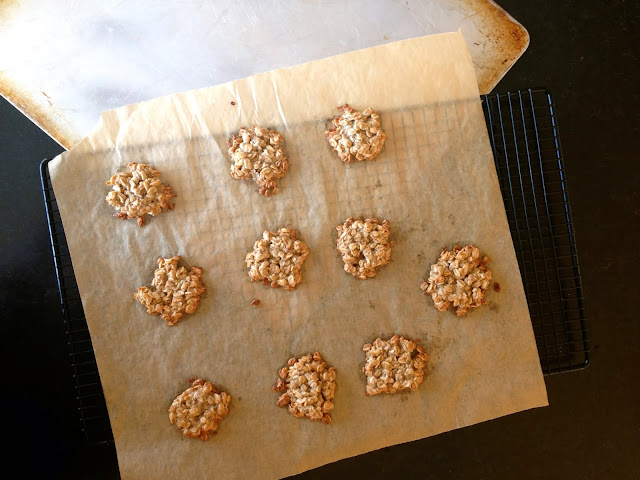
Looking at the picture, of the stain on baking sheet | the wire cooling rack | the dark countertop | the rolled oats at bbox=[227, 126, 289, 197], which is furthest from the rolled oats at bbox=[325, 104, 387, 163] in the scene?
the dark countertop

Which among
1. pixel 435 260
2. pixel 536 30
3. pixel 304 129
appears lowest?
pixel 435 260

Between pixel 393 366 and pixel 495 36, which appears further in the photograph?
pixel 495 36

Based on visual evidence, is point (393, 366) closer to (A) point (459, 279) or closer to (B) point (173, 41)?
(A) point (459, 279)

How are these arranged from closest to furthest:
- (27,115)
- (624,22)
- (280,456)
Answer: (280,456)
(27,115)
(624,22)

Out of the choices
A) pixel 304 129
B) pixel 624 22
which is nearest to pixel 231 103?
pixel 304 129

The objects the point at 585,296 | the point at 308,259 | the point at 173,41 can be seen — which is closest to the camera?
the point at 308,259

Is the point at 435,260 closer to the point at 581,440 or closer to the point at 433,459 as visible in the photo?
the point at 433,459

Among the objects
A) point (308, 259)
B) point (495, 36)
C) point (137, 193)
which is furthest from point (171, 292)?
point (495, 36)
